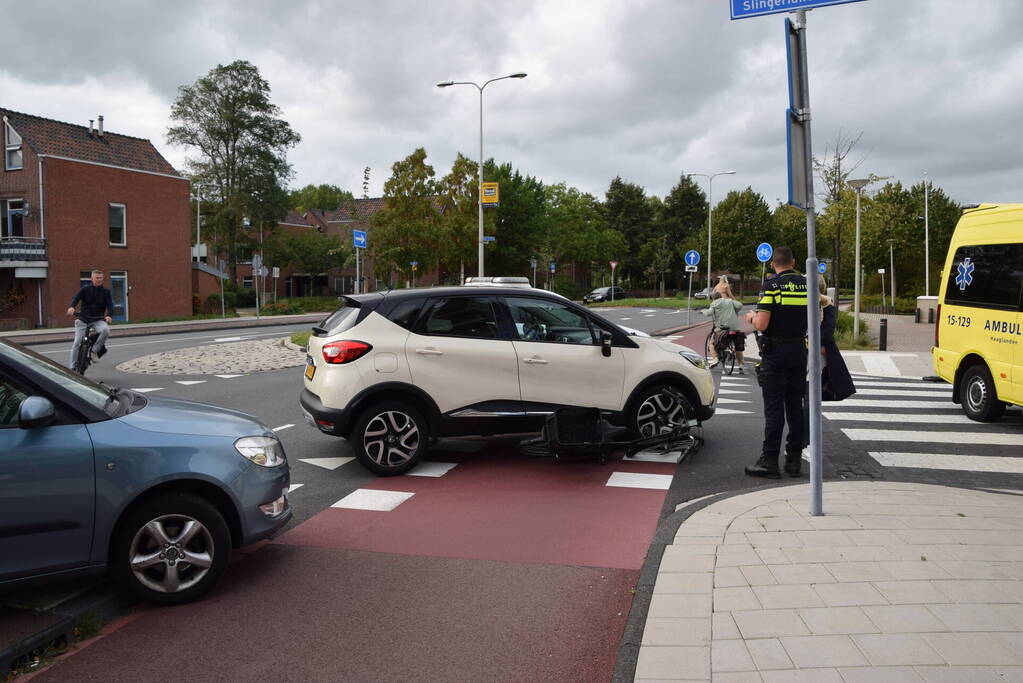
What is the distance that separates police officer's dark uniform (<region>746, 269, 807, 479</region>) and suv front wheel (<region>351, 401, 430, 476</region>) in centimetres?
292

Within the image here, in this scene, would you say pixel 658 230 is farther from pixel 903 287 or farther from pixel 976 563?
pixel 976 563

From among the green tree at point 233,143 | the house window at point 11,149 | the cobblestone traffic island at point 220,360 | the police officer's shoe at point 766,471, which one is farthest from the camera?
the green tree at point 233,143

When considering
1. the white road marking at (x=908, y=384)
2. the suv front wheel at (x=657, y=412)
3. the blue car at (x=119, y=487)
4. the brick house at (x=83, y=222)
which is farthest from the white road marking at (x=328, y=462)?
the brick house at (x=83, y=222)

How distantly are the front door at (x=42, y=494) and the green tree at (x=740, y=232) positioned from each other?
233ft

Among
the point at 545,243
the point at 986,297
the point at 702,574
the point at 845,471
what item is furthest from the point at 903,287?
the point at 702,574

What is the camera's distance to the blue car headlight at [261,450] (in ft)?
14.4

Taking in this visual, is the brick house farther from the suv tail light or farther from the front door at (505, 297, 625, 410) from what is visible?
the front door at (505, 297, 625, 410)

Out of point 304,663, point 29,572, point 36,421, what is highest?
point 36,421

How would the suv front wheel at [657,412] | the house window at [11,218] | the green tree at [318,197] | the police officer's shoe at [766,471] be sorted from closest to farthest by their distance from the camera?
the police officer's shoe at [766,471] → the suv front wheel at [657,412] → the house window at [11,218] → the green tree at [318,197]

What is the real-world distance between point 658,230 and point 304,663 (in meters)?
82.8

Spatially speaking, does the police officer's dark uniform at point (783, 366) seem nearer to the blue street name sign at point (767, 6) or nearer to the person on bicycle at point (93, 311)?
the blue street name sign at point (767, 6)

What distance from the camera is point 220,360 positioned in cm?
1689

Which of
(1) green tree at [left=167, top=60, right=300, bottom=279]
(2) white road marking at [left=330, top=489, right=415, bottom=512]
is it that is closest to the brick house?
(1) green tree at [left=167, top=60, right=300, bottom=279]

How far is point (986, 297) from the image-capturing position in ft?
31.8
